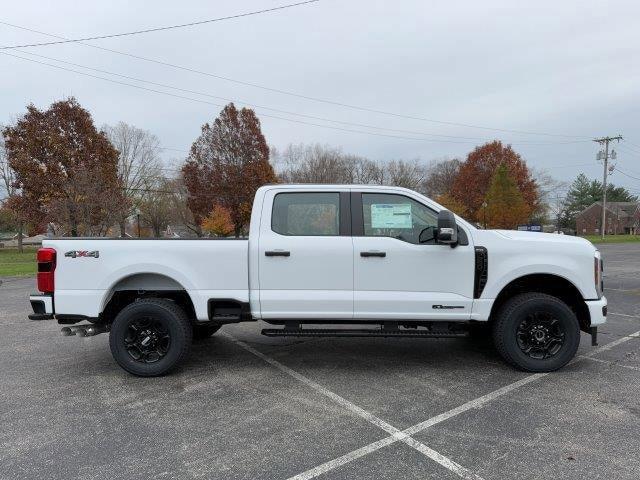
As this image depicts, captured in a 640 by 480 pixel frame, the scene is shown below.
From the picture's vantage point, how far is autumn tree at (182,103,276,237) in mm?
37844

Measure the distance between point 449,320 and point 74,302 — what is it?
12.8 feet

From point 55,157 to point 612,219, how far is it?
103426 millimetres

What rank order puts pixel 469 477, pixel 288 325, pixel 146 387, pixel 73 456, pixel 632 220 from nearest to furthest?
pixel 469 477 → pixel 73 456 → pixel 146 387 → pixel 288 325 → pixel 632 220

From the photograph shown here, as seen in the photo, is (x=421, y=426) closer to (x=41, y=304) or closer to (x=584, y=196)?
(x=41, y=304)

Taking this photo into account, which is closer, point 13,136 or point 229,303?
point 229,303

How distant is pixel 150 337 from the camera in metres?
4.76

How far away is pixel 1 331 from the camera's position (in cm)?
704

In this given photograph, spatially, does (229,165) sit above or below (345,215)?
above

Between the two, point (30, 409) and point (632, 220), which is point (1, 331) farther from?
point (632, 220)

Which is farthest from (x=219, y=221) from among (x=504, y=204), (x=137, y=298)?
(x=137, y=298)

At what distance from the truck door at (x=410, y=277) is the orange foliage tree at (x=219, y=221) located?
3328 cm

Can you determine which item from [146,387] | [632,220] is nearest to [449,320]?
[146,387]

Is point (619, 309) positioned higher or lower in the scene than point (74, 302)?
lower

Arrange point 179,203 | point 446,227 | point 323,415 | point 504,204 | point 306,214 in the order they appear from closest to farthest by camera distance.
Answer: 1. point 323,415
2. point 446,227
3. point 306,214
4. point 504,204
5. point 179,203
